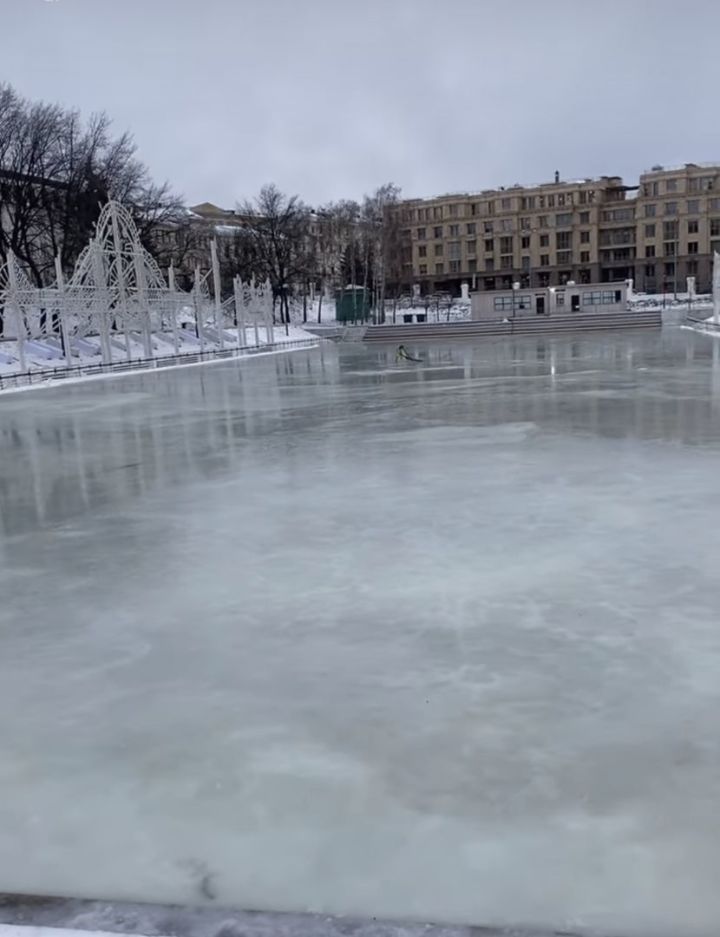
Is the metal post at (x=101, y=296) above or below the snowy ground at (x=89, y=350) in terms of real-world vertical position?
above

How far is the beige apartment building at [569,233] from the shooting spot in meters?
101

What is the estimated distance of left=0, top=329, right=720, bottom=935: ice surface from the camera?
3059 mm

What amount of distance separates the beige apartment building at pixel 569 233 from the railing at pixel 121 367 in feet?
173

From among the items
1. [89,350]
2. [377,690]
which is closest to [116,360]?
[89,350]

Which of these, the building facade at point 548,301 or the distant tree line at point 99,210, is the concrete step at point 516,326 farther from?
the distant tree line at point 99,210

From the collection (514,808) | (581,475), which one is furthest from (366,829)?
(581,475)

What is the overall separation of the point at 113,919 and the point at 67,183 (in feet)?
157

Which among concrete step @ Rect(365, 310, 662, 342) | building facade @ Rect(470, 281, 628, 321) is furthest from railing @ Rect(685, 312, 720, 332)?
building facade @ Rect(470, 281, 628, 321)

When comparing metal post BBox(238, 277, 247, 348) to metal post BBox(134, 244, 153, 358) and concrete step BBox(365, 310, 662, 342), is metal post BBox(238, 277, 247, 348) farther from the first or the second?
concrete step BBox(365, 310, 662, 342)

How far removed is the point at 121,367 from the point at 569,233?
80049 mm

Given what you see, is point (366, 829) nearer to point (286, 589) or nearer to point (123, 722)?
point (123, 722)

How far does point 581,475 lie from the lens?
9.52 metres

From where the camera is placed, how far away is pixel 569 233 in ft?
346

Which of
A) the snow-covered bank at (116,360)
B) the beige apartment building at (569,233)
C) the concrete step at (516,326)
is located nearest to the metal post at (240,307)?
the snow-covered bank at (116,360)
